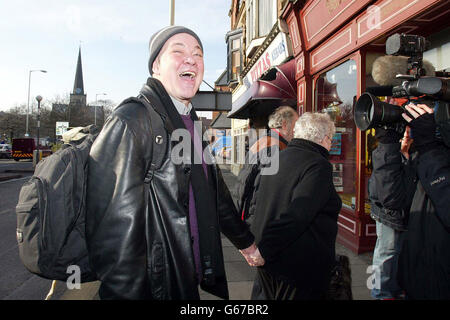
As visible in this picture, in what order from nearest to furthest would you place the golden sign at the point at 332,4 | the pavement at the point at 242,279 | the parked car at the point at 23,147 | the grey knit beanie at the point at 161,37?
the grey knit beanie at the point at 161,37 < the pavement at the point at 242,279 < the golden sign at the point at 332,4 < the parked car at the point at 23,147

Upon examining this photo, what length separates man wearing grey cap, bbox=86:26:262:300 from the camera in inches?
48.1

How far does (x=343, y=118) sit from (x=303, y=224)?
171 inches

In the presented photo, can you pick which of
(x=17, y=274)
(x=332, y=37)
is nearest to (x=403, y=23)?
(x=332, y=37)

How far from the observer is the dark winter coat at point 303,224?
1.93 metres

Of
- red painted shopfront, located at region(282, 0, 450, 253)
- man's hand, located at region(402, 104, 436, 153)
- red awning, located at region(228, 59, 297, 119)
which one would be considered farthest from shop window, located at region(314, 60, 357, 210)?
man's hand, located at region(402, 104, 436, 153)

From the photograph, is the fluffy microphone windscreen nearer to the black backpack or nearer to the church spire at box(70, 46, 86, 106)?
the black backpack

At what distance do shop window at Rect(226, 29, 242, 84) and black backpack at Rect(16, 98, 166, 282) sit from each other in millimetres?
15396

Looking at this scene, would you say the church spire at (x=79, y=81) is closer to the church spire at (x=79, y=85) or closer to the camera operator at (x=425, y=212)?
the church spire at (x=79, y=85)

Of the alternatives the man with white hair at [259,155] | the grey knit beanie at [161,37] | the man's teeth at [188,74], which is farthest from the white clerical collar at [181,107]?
the man with white hair at [259,155]

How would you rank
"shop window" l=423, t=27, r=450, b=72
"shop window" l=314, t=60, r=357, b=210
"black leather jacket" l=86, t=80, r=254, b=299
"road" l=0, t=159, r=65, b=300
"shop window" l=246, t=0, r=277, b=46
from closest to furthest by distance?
1. "black leather jacket" l=86, t=80, r=254, b=299
2. "road" l=0, t=159, r=65, b=300
3. "shop window" l=423, t=27, r=450, b=72
4. "shop window" l=314, t=60, r=357, b=210
5. "shop window" l=246, t=0, r=277, b=46

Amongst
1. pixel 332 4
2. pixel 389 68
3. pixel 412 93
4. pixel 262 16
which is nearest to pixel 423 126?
pixel 412 93

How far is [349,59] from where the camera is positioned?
5.27m

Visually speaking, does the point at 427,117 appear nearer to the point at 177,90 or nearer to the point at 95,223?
the point at 177,90

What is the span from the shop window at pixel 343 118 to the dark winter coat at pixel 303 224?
3.34 metres
